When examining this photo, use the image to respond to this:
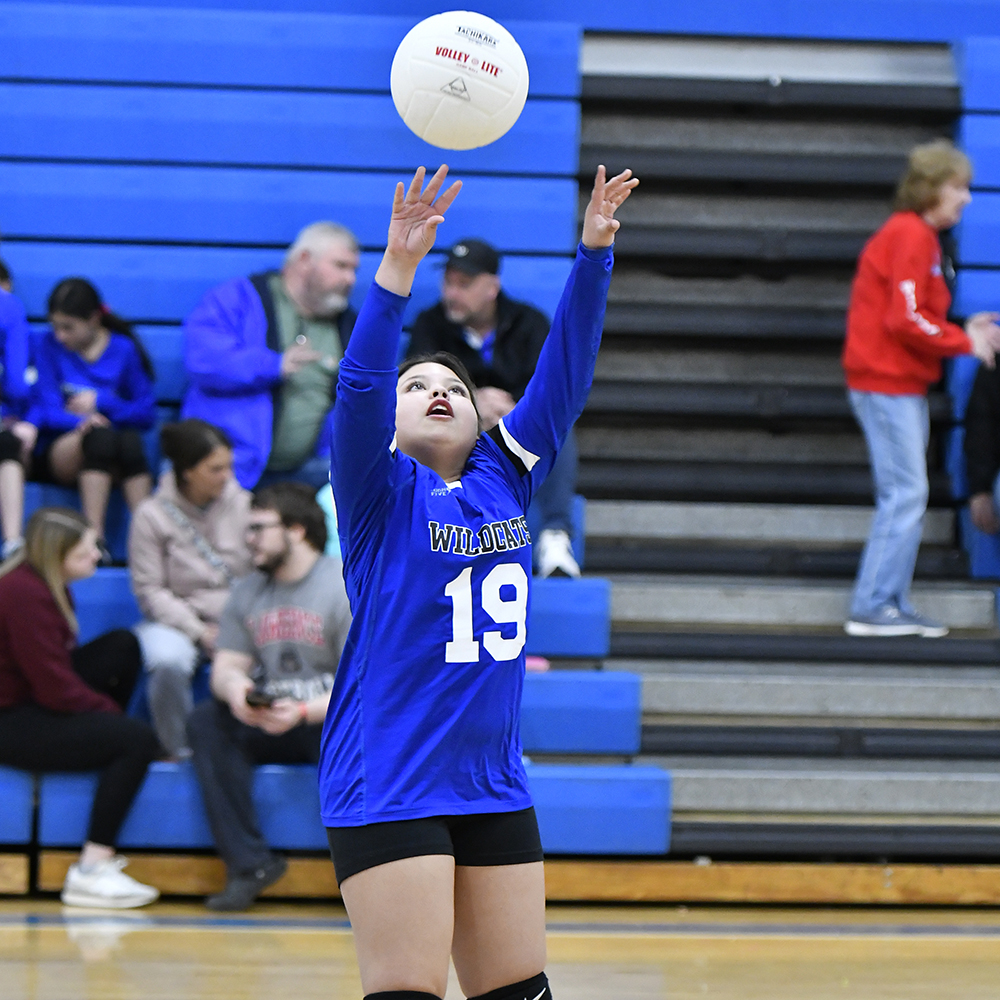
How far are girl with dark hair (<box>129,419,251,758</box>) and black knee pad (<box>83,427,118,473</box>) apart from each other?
311 millimetres

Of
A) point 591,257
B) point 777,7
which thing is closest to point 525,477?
point 591,257

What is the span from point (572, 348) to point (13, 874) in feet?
10.1

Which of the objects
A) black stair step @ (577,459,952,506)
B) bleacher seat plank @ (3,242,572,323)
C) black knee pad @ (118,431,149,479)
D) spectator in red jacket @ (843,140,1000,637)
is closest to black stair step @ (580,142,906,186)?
bleacher seat plank @ (3,242,572,323)

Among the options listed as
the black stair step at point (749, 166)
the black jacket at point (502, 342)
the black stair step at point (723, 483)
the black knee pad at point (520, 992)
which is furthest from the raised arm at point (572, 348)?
the black stair step at point (749, 166)

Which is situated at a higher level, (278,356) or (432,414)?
(278,356)

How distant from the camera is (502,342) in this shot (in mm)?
5320

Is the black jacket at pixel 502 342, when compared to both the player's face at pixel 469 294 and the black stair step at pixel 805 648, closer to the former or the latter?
the player's face at pixel 469 294

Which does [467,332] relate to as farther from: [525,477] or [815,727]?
[525,477]

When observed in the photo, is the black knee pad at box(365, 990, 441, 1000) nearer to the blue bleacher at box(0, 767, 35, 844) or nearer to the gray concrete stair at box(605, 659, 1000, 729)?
the blue bleacher at box(0, 767, 35, 844)

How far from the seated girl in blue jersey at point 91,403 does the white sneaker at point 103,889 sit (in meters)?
1.28

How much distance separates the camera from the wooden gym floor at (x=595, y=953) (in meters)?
3.69

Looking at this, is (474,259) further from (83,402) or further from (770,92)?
(770,92)

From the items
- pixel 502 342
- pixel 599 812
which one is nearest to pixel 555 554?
pixel 502 342

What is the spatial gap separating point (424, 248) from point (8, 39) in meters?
4.80
